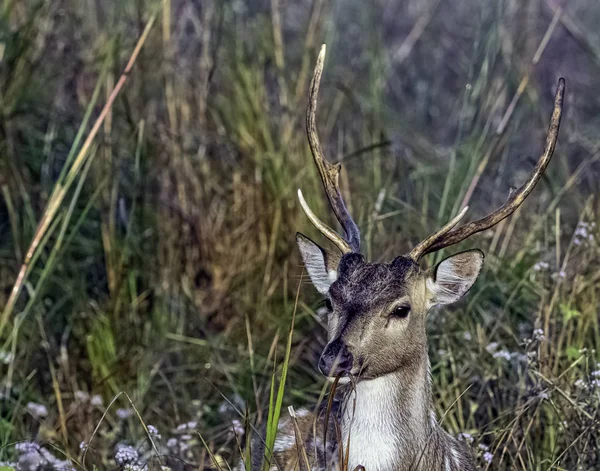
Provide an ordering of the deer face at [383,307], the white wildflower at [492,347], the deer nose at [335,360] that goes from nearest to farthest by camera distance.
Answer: the deer nose at [335,360]
the deer face at [383,307]
the white wildflower at [492,347]

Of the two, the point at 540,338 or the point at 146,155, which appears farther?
the point at 146,155

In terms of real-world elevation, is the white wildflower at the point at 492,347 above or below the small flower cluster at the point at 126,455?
below

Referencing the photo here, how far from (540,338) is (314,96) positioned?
3.88 feet

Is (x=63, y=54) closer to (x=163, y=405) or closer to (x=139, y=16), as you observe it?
(x=139, y=16)

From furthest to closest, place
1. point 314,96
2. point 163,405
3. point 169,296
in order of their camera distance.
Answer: point 169,296 < point 163,405 < point 314,96

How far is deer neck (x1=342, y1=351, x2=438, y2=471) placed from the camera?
11.9 ft

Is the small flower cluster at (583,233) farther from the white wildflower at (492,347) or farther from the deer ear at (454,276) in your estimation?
the deer ear at (454,276)

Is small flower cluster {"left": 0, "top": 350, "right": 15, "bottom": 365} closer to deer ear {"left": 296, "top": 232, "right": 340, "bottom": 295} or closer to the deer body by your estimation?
deer ear {"left": 296, "top": 232, "right": 340, "bottom": 295}

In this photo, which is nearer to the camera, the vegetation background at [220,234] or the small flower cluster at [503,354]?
the small flower cluster at [503,354]

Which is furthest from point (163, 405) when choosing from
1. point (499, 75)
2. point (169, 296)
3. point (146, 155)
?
point (499, 75)

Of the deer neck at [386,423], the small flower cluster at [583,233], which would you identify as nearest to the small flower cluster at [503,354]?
the small flower cluster at [583,233]

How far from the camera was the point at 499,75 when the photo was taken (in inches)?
274

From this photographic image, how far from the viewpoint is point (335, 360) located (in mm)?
3412

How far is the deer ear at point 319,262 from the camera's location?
3.99 m
